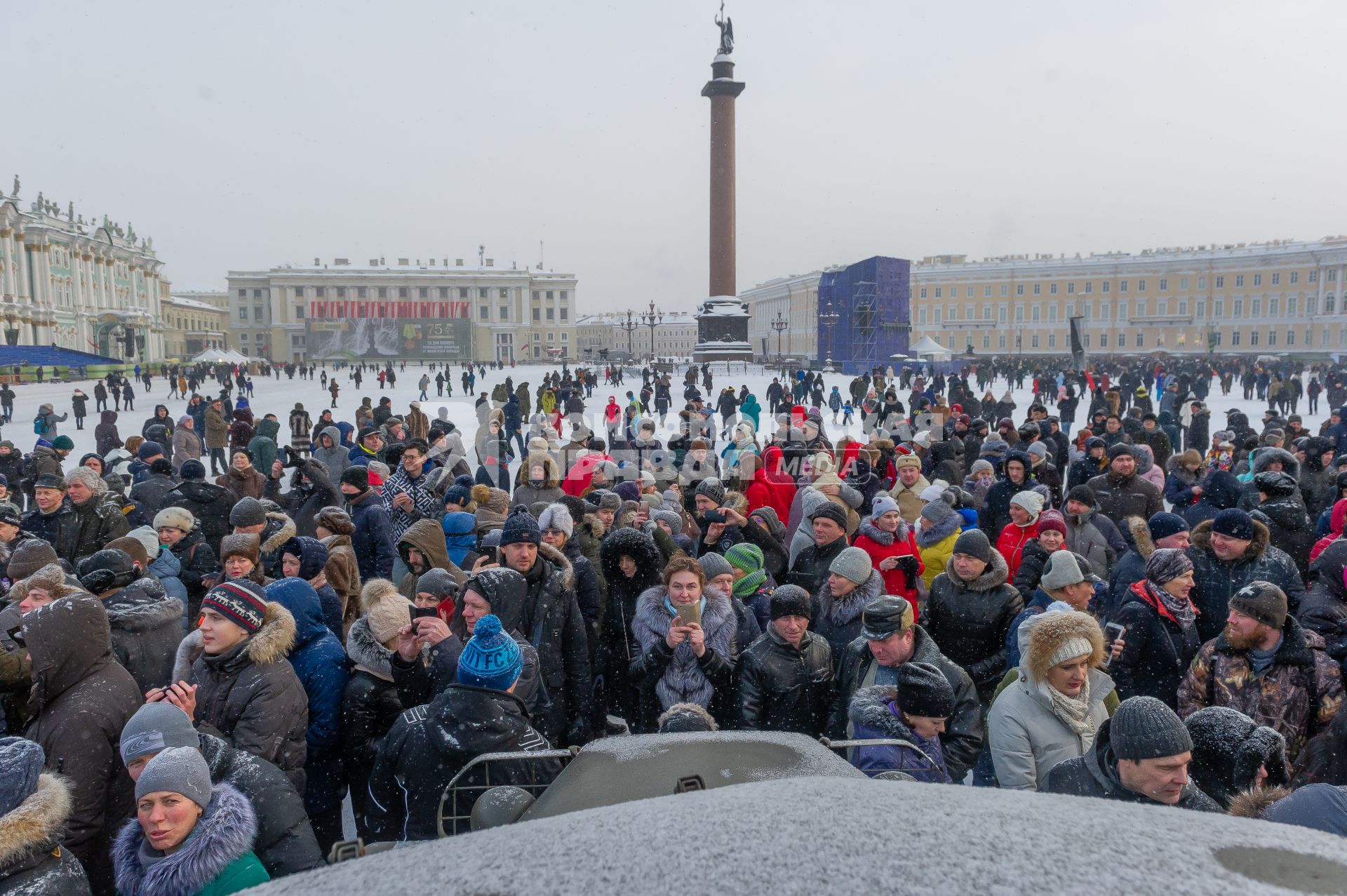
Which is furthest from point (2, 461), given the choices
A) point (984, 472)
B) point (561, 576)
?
point (984, 472)

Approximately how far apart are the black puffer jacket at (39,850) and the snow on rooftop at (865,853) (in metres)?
1.17

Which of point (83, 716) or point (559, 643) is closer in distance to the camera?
point (83, 716)

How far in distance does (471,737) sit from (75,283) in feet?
238

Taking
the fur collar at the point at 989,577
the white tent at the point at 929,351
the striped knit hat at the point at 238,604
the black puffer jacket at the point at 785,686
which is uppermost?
the white tent at the point at 929,351

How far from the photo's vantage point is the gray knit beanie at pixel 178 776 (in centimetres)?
183

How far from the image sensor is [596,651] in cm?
401

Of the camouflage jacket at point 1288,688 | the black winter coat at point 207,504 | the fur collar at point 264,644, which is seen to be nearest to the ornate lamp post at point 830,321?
the black winter coat at point 207,504

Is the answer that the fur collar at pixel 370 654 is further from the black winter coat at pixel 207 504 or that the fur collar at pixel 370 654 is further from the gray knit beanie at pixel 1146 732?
the black winter coat at pixel 207 504

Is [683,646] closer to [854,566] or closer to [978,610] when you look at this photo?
[854,566]

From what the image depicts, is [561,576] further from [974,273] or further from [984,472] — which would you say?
[974,273]

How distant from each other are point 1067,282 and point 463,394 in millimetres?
62527

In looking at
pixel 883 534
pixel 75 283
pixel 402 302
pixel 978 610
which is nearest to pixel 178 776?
pixel 978 610

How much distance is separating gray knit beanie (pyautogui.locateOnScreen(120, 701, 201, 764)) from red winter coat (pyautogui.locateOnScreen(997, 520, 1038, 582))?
4002mm

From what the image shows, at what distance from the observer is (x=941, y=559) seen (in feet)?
15.6
